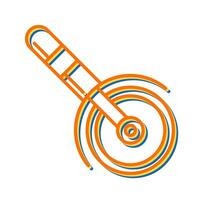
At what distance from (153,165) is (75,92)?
1.64m

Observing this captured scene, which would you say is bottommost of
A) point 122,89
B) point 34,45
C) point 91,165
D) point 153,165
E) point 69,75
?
point 153,165

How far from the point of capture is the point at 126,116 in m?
8.59

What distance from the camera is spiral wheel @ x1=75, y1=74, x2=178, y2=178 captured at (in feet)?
27.6

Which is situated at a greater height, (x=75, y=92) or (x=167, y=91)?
(x=75, y=92)

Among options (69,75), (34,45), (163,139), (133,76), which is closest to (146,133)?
(163,139)

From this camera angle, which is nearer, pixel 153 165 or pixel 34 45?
pixel 153 165

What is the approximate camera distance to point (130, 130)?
858cm

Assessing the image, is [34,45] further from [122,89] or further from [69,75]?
[122,89]

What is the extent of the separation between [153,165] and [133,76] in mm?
1390

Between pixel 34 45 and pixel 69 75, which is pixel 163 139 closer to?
pixel 69 75

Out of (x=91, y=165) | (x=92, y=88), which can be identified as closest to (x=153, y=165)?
(x=91, y=165)

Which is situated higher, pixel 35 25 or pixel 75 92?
pixel 35 25

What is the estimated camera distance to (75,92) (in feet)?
28.6

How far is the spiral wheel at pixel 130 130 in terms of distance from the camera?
841 centimetres
